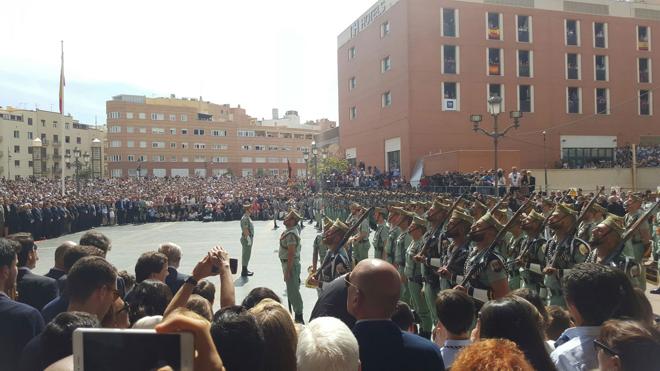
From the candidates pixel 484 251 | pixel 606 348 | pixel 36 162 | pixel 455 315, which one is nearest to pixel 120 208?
pixel 484 251

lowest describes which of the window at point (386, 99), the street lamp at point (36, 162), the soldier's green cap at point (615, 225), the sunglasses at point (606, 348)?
the sunglasses at point (606, 348)

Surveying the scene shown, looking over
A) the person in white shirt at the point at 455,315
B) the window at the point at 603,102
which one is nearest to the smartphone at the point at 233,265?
the person in white shirt at the point at 455,315

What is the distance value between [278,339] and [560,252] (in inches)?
199

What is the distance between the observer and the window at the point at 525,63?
40594 mm

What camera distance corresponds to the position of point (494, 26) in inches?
1578

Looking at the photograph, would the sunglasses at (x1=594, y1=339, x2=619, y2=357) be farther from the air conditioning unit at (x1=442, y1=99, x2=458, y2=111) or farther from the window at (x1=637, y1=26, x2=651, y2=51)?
the window at (x1=637, y1=26, x2=651, y2=51)

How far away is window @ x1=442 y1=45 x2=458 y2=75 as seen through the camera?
1548 inches

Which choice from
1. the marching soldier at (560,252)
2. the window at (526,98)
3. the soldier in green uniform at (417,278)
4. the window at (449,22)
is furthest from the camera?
the window at (526,98)

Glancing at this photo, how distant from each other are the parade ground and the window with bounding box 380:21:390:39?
20.6 m

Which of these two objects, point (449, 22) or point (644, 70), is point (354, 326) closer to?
point (449, 22)

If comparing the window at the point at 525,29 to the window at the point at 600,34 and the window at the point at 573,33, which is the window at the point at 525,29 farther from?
the window at the point at 600,34

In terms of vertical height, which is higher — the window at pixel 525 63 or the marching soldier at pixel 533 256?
the window at pixel 525 63

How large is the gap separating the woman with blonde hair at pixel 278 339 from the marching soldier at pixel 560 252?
4368mm

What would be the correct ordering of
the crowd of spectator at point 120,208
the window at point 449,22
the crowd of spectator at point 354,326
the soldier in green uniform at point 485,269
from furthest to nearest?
the window at point 449,22 → the crowd of spectator at point 120,208 → the soldier in green uniform at point 485,269 → the crowd of spectator at point 354,326
